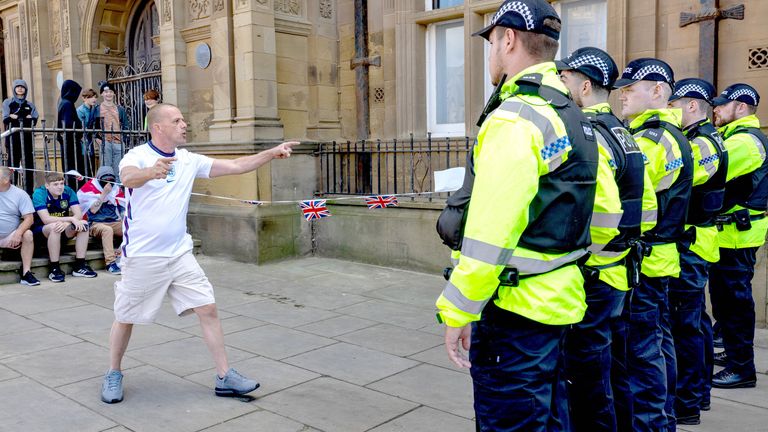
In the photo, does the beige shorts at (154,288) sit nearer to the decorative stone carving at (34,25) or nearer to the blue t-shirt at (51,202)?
the blue t-shirt at (51,202)

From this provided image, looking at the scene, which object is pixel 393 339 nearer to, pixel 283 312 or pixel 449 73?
pixel 283 312

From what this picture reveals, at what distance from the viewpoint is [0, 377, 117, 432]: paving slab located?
411cm

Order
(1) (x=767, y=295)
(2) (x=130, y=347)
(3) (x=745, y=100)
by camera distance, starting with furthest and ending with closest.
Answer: (1) (x=767, y=295), (2) (x=130, y=347), (3) (x=745, y=100)

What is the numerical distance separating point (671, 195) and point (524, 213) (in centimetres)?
196

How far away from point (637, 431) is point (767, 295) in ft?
11.6

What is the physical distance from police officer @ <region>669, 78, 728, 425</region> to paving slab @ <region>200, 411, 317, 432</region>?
2.26 meters

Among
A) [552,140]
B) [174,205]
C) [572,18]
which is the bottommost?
[174,205]

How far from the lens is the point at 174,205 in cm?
460

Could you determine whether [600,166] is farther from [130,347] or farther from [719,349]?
[130,347]

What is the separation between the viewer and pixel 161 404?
448cm

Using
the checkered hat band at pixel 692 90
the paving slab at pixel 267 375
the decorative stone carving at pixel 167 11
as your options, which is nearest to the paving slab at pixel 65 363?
the paving slab at pixel 267 375

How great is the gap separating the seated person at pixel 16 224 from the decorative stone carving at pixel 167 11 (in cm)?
344

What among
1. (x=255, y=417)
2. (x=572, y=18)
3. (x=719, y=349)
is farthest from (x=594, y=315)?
(x=572, y=18)

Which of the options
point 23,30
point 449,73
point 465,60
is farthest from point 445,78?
point 23,30
